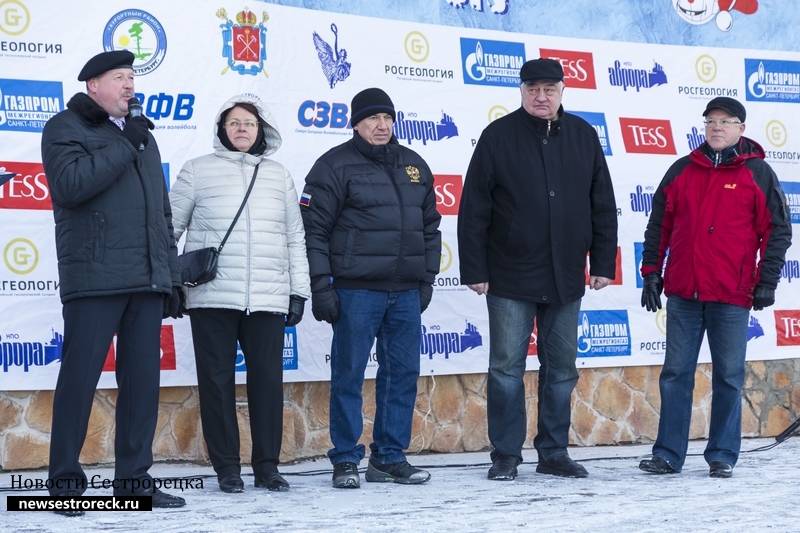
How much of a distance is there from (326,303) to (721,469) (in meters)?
2.04

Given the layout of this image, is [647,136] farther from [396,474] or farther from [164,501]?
[164,501]

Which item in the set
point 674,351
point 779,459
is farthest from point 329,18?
point 779,459

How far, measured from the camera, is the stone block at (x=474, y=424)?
5996 millimetres

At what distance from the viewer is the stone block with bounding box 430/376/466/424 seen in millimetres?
5918

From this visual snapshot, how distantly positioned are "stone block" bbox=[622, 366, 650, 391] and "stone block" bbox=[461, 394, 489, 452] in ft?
3.16

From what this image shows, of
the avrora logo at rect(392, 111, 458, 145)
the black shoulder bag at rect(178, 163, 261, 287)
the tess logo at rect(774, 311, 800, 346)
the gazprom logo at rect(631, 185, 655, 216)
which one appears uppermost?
the avrora logo at rect(392, 111, 458, 145)

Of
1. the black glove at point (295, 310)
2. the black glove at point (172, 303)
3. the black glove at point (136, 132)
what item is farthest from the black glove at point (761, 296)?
the black glove at point (136, 132)

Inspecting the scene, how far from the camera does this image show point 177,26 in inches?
207

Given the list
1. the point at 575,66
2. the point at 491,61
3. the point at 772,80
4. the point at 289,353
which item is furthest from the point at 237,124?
the point at 772,80

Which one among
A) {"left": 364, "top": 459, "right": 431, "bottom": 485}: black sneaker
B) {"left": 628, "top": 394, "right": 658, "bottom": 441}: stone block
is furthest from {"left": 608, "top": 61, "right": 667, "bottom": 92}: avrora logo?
{"left": 364, "top": 459, "right": 431, "bottom": 485}: black sneaker

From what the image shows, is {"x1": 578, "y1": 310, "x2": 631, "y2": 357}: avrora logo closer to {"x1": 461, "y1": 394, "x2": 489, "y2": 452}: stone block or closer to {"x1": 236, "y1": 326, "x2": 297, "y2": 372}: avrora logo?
{"x1": 461, "y1": 394, "x2": 489, "y2": 452}: stone block

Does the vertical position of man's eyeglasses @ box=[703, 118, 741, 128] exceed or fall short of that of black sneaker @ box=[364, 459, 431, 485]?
it exceeds it

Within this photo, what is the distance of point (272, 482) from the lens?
4.48 m

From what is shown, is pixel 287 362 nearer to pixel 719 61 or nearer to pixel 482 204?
pixel 482 204
